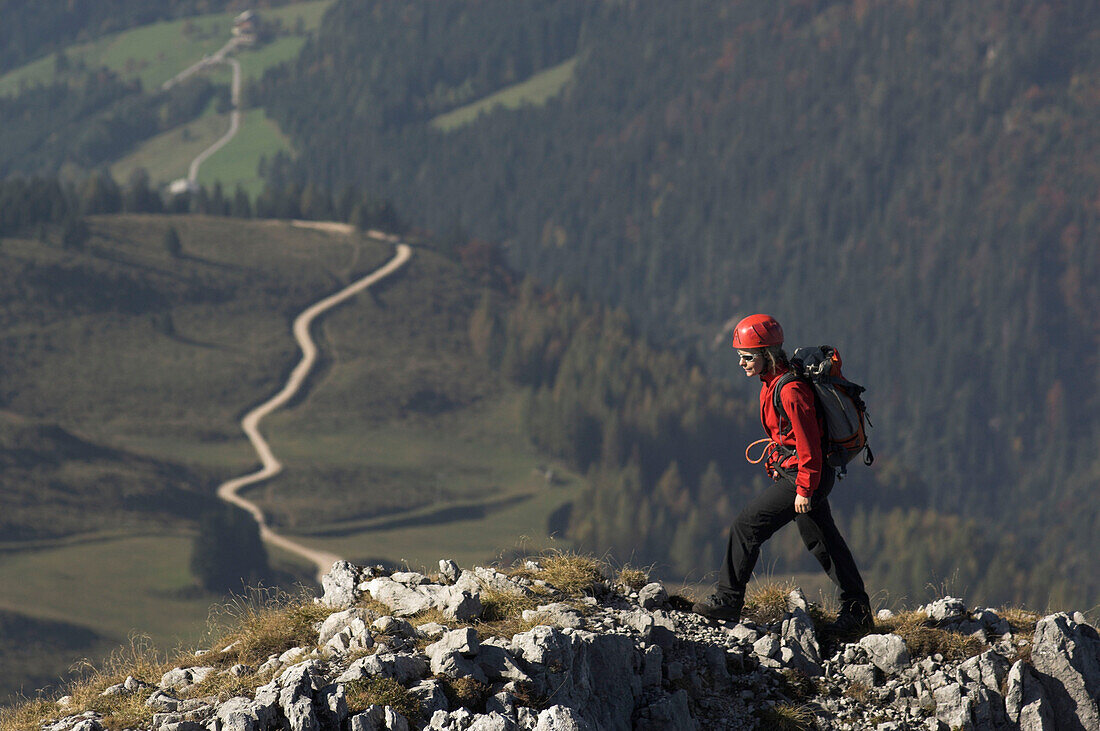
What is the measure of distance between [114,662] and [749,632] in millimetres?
7732

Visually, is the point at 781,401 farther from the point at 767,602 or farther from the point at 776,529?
the point at 767,602

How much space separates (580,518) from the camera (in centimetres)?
17812

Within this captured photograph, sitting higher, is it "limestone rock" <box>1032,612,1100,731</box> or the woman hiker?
the woman hiker

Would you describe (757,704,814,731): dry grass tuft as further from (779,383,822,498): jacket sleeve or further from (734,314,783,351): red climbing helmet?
(734,314,783,351): red climbing helmet

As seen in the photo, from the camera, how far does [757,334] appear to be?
14.1 meters

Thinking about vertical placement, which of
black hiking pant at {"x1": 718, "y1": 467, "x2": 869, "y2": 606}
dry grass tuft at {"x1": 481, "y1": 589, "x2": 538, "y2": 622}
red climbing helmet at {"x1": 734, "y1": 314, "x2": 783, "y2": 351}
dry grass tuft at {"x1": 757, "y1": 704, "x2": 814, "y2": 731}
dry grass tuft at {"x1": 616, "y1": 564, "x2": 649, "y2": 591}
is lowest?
dry grass tuft at {"x1": 757, "y1": 704, "x2": 814, "y2": 731}

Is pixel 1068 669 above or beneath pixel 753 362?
beneath

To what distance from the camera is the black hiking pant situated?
14305mm

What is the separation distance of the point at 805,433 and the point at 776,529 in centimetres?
125

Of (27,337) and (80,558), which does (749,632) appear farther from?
(27,337)

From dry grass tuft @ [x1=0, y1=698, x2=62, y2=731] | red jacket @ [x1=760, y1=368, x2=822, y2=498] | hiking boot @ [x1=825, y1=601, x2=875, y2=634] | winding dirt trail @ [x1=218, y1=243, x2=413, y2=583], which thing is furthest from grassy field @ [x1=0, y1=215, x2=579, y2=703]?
red jacket @ [x1=760, y1=368, x2=822, y2=498]

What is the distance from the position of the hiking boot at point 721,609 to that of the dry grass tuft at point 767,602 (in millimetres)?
440

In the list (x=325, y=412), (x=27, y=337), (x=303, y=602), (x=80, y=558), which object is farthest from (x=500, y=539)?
(x=303, y=602)

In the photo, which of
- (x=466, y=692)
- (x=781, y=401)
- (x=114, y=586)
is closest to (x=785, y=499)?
(x=781, y=401)
